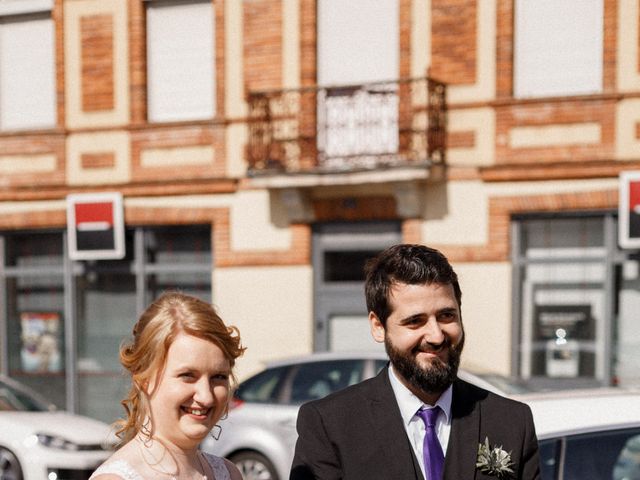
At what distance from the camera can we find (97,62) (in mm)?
14039

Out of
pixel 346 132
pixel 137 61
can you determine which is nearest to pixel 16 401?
pixel 346 132

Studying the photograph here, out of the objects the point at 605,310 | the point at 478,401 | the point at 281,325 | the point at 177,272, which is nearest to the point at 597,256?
the point at 605,310

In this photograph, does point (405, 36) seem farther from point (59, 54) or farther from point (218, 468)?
point (218, 468)

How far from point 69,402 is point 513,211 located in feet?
26.0

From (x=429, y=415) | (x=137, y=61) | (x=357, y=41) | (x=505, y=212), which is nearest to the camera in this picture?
(x=429, y=415)

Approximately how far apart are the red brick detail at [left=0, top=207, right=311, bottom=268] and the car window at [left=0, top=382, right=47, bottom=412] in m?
4.44

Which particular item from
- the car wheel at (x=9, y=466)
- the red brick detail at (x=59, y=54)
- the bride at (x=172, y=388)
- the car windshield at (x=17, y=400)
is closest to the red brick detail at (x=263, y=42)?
the red brick detail at (x=59, y=54)

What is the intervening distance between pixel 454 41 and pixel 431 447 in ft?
34.9

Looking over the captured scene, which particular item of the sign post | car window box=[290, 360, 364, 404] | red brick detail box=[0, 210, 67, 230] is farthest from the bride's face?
red brick detail box=[0, 210, 67, 230]

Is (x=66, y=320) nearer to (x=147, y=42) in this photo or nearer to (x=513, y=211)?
(x=147, y=42)

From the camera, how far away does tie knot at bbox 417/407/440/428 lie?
258 cm

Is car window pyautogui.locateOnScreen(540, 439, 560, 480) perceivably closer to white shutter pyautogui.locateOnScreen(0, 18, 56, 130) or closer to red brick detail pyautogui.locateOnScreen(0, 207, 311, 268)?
red brick detail pyautogui.locateOnScreen(0, 207, 311, 268)

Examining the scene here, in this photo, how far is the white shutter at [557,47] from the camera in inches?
474

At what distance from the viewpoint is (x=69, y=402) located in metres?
14.4
